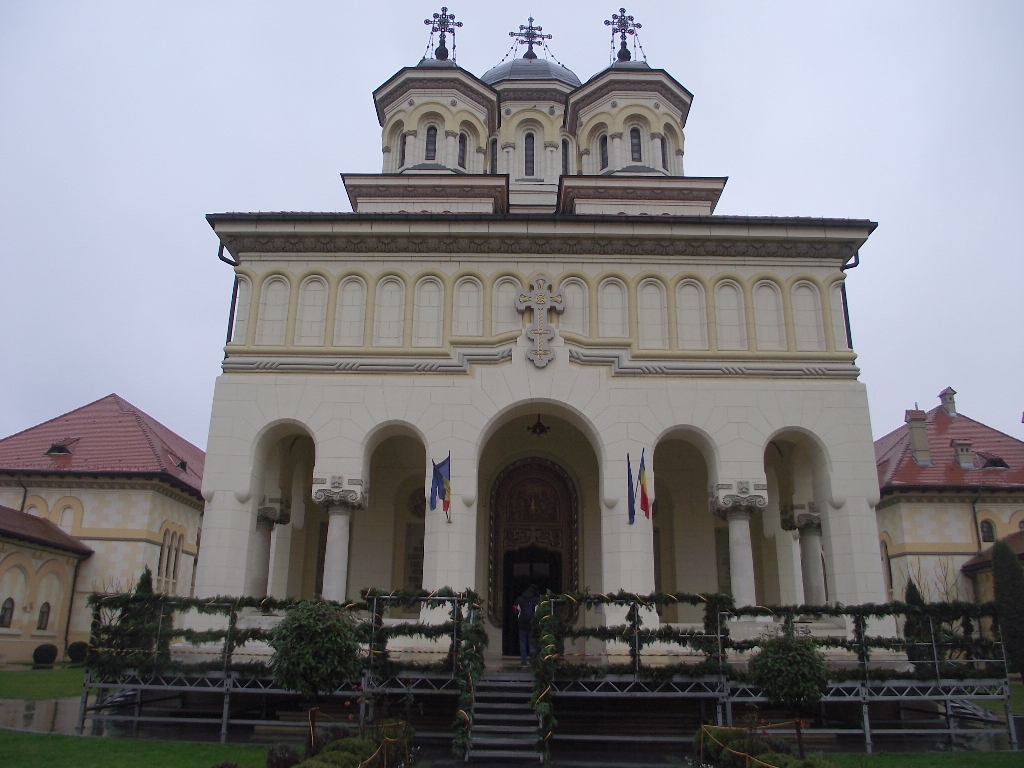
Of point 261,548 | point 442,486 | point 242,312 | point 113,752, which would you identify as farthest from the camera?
point 242,312

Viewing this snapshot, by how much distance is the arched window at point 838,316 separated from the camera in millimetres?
19406

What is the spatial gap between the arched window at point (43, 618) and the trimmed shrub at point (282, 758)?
1011 inches

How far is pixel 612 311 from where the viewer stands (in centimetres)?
1967

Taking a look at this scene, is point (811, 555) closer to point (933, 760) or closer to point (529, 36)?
point (933, 760)

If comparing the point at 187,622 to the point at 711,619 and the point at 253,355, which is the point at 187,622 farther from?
the point at 711,619

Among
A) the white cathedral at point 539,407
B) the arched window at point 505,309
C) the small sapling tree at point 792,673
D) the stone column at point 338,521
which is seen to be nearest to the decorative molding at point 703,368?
the white cathedral at point 539,407

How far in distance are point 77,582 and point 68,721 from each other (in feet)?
67.1

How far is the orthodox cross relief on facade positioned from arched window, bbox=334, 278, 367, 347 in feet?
13.1

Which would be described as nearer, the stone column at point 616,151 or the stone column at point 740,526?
the stone column at point 740,526

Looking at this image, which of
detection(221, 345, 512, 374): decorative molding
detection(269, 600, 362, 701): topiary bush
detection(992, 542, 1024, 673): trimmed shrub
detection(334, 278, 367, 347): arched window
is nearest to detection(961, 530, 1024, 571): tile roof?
detection(992, 542, 1024, 673): trimmed shrub

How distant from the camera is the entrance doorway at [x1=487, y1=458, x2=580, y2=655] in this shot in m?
21.2

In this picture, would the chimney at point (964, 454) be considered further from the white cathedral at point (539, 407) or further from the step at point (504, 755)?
the step at point (504, 755)

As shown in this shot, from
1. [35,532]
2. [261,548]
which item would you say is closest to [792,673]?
[261,548]

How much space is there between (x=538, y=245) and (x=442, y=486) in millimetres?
6755
